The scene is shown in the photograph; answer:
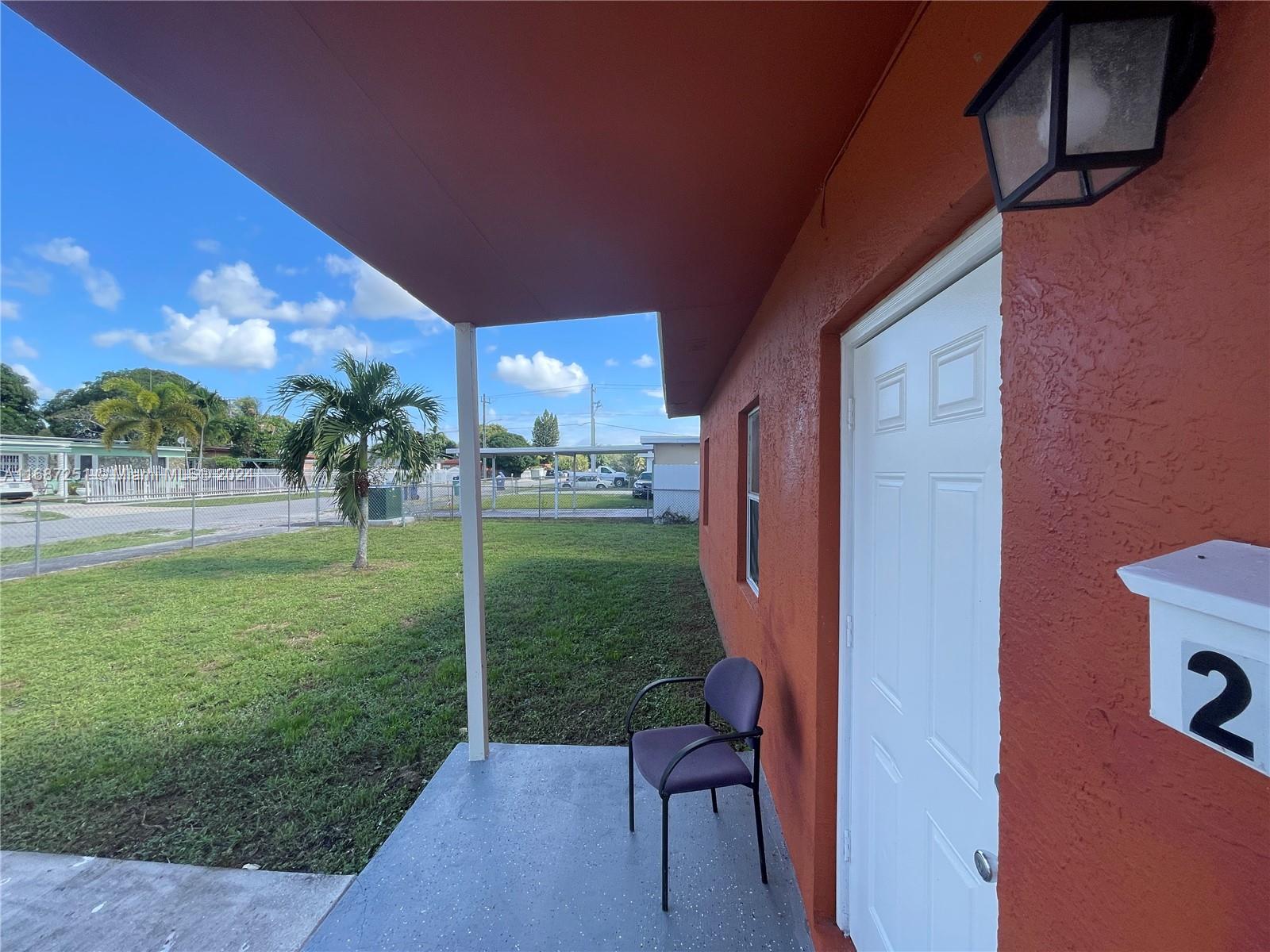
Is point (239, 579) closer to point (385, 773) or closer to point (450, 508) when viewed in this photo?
point (385, 773)

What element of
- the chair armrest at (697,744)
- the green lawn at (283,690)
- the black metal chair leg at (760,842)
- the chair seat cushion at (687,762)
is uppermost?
the chair armrest at (697,744)

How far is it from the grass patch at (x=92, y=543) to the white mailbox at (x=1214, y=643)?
12681mm

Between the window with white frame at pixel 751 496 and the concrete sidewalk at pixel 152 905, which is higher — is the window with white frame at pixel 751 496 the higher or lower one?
the higher one

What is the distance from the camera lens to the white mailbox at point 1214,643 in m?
0.38

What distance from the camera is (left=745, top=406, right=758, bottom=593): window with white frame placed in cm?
365

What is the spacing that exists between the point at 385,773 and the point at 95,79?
317cm

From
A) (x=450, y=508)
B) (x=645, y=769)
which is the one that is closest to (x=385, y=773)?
(x=645, y=769)

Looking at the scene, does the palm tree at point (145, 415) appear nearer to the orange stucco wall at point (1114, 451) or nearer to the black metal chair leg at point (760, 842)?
the black metal chair leg at point (760, 842)

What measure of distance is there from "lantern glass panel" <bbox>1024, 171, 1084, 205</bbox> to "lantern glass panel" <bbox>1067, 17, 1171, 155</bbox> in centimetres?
5

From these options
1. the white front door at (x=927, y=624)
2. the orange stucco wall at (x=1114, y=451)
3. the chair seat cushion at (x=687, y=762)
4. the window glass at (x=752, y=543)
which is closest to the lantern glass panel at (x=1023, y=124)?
the orange stucco wall at (x=1114, y=451)

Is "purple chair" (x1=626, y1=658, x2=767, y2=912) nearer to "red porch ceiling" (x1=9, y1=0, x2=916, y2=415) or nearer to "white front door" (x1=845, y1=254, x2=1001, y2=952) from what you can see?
"white front door" (x1=845, y1=254, x2=1001, y2=952)

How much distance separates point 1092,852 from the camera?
62 cm

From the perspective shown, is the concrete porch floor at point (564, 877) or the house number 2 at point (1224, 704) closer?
the house number 2 at point (1224, 704)

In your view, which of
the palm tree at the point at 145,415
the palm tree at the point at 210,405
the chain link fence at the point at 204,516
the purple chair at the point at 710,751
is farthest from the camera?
the palm tree at the point at 210,405
